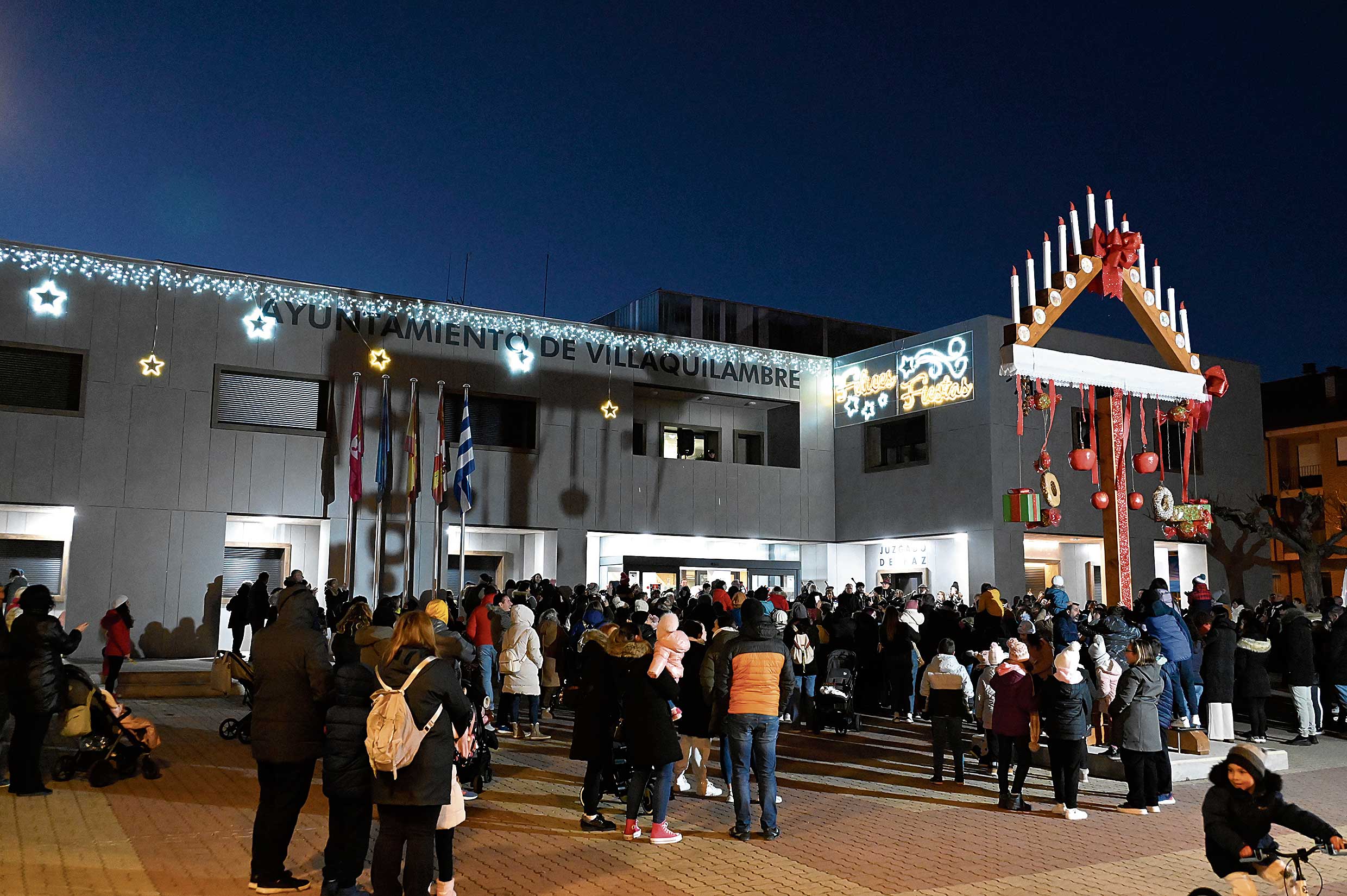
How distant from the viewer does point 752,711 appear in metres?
7.97

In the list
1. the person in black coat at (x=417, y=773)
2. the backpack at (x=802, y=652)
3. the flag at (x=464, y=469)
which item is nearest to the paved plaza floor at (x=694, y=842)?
the person in black coat at (x=417, y=773)

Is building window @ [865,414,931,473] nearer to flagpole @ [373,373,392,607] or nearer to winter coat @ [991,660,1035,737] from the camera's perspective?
flagpole @ [373,373,392,607]

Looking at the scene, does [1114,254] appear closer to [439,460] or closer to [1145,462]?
[1145,462]

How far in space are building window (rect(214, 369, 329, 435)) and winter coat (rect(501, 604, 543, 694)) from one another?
11735 mm

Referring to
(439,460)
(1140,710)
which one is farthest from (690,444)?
(1140,710)

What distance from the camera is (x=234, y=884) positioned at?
6.39 meters

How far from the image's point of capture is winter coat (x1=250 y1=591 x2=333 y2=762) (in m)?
6.07

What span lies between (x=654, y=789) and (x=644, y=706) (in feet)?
2.18

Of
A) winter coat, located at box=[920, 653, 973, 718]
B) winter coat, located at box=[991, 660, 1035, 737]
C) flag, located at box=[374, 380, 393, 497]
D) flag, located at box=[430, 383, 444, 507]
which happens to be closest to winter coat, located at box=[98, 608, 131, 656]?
flag, located at box=[374, 380, 393, 497]

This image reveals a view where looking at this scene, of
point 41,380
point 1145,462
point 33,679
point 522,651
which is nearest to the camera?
point 33,679

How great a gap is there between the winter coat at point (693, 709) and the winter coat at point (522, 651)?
116 inches

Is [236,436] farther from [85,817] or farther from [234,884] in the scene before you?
[234,884]

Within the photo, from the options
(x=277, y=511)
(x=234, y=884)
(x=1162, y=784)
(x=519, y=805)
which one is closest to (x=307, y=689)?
(x=234, y=884)

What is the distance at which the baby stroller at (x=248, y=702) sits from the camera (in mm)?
11602
